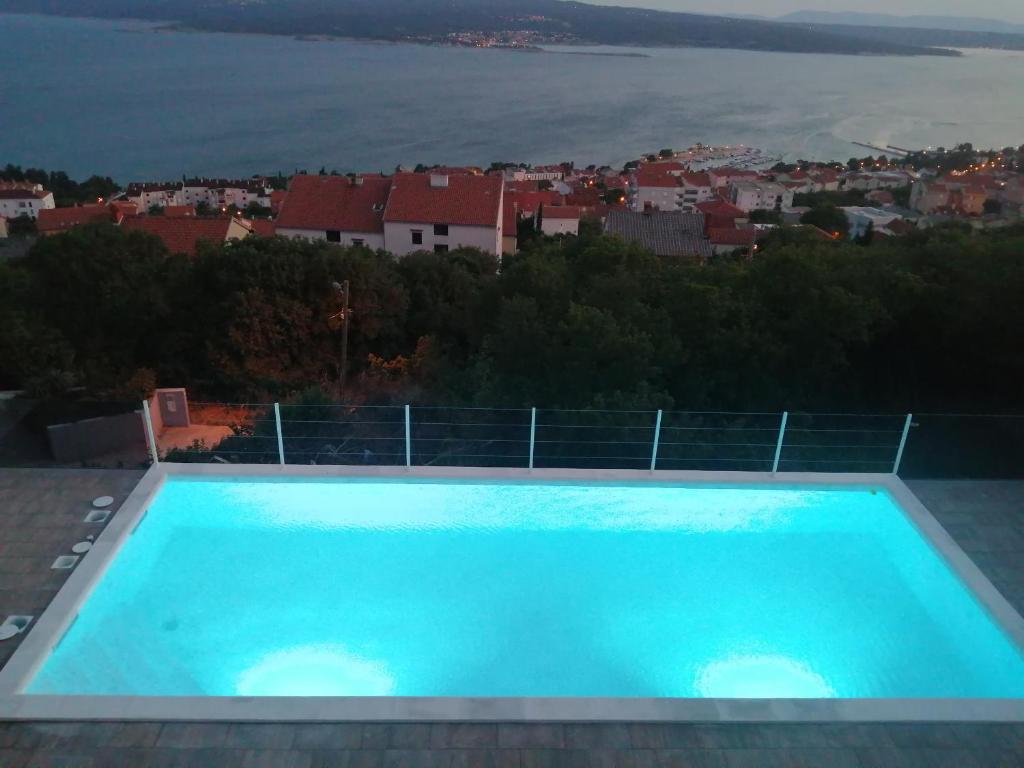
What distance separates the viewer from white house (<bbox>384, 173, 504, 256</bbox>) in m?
21.6

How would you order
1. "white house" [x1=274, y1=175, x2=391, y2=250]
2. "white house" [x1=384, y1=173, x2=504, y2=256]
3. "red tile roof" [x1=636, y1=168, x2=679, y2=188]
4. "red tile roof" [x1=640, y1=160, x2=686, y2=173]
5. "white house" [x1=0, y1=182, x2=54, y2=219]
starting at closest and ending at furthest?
"white house" [x1=384, y1=173, x2=504, y2=256] → "white house" [x1=274, y1=175, x2=391, y2=250] → "white house" [x1=0, y1=182, x2=54, y2=219] → "red tile roof" [x1=636, y1=168, x2=679, y2=188] → "red tile roof" [x1=640, y1=160, x2=686, y2=173]

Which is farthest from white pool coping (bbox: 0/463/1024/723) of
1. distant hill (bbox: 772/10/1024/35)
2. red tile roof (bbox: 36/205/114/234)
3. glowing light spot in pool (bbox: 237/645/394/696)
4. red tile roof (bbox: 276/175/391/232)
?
distant hill (bbox: 772/10/1024/35)

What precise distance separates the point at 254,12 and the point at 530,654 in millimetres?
132881

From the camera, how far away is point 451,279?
12945mm

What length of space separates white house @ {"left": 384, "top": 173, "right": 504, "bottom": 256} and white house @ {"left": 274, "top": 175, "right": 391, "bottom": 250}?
581mm

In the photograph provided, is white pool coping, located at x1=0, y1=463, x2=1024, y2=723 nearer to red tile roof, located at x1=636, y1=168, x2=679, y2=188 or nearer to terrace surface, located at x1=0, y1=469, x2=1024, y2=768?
terrace surface, located at x1=0, y1=469, x2=1024, y2=768

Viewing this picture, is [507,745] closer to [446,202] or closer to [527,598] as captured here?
[527,598]

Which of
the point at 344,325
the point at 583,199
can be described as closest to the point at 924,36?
the point at 583,199

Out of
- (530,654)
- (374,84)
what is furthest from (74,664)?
(374,84)

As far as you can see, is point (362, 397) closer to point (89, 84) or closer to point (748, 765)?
point (748, 765)

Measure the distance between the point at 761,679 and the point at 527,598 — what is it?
1.30m

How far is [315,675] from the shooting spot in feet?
12.2

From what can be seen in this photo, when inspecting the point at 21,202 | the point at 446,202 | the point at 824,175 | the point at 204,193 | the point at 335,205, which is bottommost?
the point at 21,202

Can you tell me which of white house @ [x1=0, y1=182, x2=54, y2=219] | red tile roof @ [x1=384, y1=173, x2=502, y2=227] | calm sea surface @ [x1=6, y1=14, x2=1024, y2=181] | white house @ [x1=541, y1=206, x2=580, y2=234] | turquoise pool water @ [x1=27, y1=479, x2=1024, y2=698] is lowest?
white house @ [x1=0, y1=182, x2=54, y2=219]
